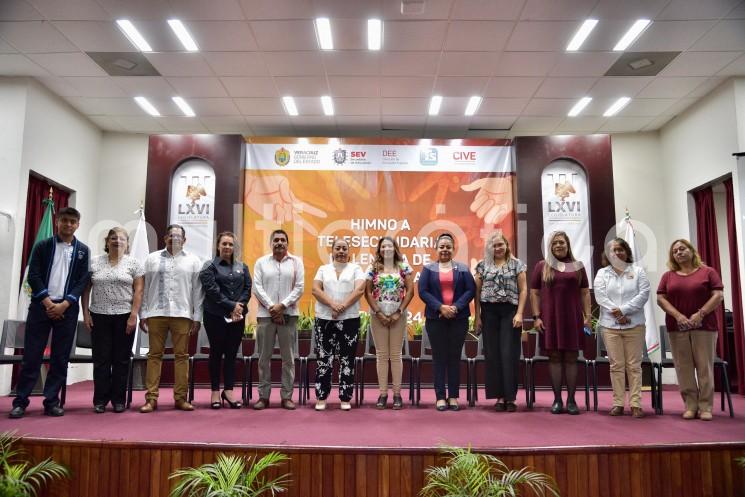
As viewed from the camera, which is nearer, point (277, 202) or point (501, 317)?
point (501, 317)

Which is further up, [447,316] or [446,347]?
[447,316]

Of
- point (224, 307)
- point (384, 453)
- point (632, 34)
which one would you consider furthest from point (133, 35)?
point (632, 34)

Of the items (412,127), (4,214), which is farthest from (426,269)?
(4,214)

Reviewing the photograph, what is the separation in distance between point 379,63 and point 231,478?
4.55 meters

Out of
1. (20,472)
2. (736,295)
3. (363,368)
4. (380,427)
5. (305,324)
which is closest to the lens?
(20,472)

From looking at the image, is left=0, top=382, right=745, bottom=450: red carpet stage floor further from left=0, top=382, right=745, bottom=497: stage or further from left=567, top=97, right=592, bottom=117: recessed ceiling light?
left=567, top=97, right=592, bottom=117: recessed ceiling light

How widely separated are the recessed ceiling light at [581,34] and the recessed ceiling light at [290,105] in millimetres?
3292

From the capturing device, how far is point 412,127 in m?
7.48

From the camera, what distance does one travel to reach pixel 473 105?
675cm

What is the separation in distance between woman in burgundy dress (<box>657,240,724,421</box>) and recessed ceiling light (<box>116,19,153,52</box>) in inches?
205

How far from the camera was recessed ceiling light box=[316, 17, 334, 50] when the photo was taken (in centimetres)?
495

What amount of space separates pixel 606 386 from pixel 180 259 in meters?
4.73

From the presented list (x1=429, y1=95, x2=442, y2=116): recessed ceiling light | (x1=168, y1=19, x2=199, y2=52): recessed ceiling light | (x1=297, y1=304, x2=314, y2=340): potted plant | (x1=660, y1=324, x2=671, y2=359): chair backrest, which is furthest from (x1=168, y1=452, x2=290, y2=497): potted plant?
(x1=429, y1=95, x2=442, y2=116): recessed ceiling light

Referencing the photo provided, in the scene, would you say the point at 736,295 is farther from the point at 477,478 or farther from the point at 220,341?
the point at 220,341
